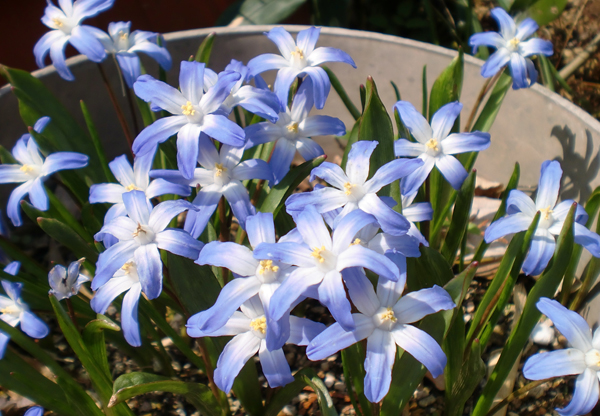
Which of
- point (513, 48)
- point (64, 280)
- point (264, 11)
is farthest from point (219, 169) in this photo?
point (264, 11)

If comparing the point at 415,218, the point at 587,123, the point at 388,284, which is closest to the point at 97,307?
the point at 388,284

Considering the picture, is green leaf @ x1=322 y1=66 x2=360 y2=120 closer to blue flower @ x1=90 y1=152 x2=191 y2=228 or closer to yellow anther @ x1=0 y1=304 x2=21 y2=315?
blue flower @ x1=90 y1=152 x2=191 y2=228

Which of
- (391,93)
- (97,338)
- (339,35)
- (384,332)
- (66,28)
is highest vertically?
(66,28)

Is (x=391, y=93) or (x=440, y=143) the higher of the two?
(x=391, y=93)

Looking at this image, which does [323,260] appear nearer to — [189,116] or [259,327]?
[259,327]

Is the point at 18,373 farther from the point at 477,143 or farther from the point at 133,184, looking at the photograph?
the point at 477,143

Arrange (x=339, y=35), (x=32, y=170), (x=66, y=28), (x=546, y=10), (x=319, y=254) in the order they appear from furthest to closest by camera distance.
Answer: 1. (x=546, y=10)
2. (x=339, y=35)
3. (x=66, y=28)
4. (x=32, y=170)
5. (x=319, y=254)
